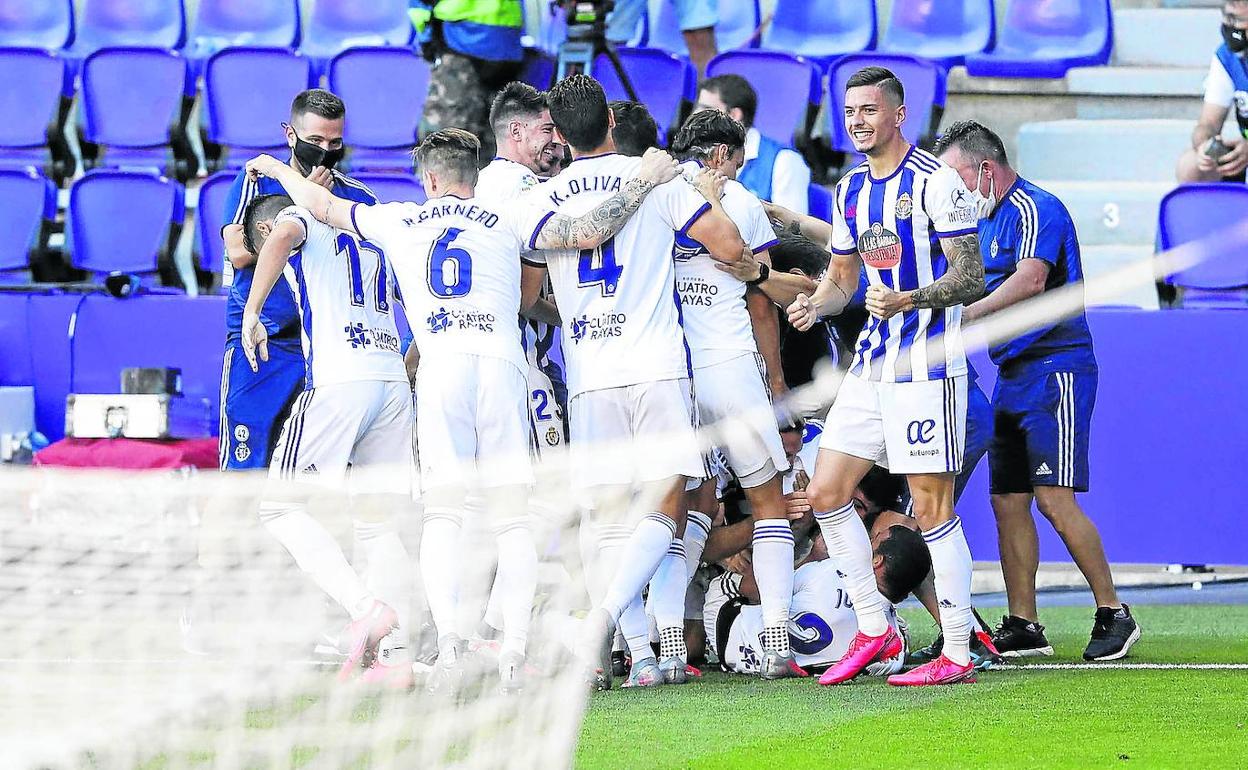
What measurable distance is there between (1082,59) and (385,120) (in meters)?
4.33

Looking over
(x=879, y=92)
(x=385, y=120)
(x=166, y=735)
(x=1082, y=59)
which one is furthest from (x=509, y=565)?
(x=1082, y=59)

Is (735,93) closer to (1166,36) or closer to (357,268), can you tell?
(357,268)

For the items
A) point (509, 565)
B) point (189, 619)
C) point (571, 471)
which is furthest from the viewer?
point (571, 471)

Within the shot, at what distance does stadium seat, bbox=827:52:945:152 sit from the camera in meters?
9.40

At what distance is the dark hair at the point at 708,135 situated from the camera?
6031 millimetres

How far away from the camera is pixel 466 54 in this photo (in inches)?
365

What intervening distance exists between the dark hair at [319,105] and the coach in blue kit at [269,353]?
0.05ft

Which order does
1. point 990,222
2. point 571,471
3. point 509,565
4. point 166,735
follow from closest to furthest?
point 166,735 < point 509,565 < point 571,471 < point 990,222

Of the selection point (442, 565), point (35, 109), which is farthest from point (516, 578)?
point (35, 109)

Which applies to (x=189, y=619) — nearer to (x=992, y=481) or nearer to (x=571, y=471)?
(x=571, y=471)

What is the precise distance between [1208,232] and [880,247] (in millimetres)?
3441

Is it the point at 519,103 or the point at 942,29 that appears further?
the point at 942,29

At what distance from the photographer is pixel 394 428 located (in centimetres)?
617

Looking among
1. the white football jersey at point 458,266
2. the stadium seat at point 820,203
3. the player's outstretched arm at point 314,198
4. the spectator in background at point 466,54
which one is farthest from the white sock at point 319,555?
the spectator in background at point 466,54
